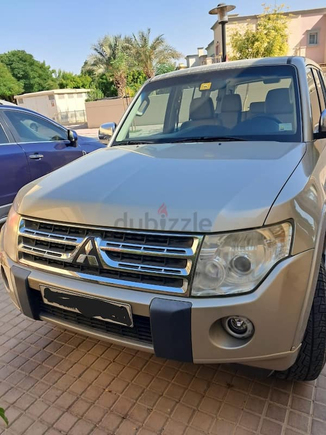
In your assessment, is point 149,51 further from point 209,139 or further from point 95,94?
point 209,139

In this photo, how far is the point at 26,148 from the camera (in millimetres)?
4824

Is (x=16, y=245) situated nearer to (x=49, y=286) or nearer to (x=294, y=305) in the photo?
(x=49, y=286)

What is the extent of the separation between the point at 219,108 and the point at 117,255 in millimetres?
1687

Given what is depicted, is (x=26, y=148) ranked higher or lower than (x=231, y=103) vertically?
lower

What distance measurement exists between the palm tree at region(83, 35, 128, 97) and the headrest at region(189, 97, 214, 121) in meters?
24.1

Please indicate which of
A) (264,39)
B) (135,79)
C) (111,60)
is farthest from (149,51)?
(264,39)

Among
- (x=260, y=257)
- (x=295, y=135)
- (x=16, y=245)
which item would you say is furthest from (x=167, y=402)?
(x=295, y=135)

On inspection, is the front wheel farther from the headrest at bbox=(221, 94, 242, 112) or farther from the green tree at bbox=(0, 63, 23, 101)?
the green tree at bbox=(0, 63, 23, 101)

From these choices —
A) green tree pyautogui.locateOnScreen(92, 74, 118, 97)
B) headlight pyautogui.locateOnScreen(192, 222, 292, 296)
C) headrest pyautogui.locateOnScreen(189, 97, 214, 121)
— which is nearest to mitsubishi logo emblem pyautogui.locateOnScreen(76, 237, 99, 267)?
headlight pyautogui.locateOnScreen(192, 222, 292, 296)

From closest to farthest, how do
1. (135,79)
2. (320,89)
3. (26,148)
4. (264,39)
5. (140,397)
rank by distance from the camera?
1. (140,397)
2. (320,89)
3. (26,148)
4. (264,39)
5. (135,79)

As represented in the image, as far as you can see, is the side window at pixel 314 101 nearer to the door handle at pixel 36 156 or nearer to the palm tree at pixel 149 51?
the door handle at pixel 36 156

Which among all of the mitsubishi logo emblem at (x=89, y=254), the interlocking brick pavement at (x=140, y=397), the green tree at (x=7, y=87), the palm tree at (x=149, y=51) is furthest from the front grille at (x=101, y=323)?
the green tree at (x=7, y=87)

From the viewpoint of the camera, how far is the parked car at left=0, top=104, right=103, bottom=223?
15.1ft

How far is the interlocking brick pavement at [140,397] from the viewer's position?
1898 mm
